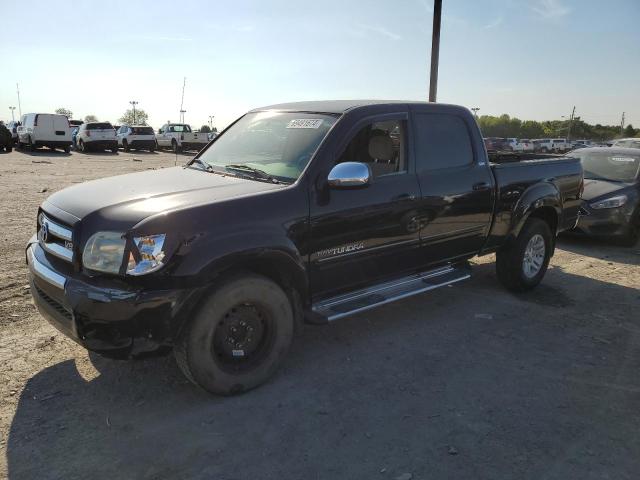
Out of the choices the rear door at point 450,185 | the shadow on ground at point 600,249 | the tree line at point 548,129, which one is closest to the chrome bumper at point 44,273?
the rear door at point 450,185

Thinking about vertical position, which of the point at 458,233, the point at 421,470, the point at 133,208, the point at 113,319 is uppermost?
the point at 133,208

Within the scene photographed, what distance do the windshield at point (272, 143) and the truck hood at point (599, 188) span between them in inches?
242

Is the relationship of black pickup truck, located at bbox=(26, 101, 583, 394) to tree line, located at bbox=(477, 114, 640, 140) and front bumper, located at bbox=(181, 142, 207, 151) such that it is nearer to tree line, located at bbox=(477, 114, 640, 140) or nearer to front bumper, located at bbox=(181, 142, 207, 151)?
front bumper, located at bbox=(181, 142, 207, 151)

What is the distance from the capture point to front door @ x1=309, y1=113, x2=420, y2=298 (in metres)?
3.66

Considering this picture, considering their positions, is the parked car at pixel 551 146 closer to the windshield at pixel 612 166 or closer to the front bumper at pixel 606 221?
the windshield at pixel 612 166

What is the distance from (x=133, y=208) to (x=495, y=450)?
256 cm

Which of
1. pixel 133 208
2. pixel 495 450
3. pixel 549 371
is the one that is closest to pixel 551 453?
pixel 495 450

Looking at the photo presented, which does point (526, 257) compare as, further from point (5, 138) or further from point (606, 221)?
point (5, 138)

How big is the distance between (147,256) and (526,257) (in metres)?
4.30

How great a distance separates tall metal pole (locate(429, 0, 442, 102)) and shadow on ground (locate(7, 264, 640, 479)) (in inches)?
348

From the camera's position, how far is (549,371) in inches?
152

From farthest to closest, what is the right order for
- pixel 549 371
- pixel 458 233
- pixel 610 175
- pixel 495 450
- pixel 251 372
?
pixel 610 175 < pixel 458 233 < pixel 549 371 < pixel 251 372 < pixel 495 450

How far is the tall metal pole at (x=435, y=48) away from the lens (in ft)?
38.4

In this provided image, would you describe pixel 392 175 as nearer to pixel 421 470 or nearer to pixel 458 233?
pixel 458 233
